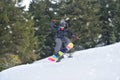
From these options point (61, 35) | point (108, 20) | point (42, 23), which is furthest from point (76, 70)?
point (108, 20)

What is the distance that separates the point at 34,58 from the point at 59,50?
22.1m

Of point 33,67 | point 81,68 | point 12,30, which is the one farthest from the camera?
point 12,30

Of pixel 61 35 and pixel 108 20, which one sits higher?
pixel 61 35

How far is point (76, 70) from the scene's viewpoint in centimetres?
1312

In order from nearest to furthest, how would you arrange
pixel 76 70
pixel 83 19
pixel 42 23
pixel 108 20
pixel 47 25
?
1. pixel 76 70
2. pixel 47 25
3. pixel 42 23
4. pixel 83 19
5. pixel 108 20

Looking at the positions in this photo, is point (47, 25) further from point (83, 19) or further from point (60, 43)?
point (60, 43)

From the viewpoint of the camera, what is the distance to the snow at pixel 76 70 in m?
12.1

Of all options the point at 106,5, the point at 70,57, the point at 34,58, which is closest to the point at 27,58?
the point at 34,58

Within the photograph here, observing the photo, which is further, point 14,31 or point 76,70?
point 14,31

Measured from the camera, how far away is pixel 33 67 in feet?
47.2

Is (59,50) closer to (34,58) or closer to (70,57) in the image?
(70,57)

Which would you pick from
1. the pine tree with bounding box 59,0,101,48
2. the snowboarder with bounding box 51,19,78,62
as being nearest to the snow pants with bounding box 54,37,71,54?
the snowboarder with bounding box 51,19,78,62

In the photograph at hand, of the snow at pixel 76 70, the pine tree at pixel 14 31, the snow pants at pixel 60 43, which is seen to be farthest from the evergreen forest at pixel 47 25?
the snow at pixel 76 70

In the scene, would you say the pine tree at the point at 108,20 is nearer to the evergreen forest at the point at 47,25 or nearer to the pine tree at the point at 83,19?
the evergreen forest at the point at 47,25
